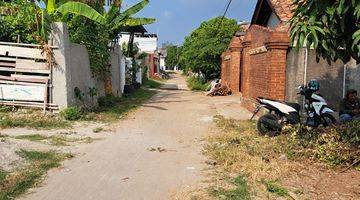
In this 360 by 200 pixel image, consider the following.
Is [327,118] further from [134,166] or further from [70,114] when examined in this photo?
[70,114]

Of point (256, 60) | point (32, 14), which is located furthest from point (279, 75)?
point (32, 14)

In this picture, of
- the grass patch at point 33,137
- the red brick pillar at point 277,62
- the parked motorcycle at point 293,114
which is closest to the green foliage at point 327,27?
the parked motorcycle at point 293,114

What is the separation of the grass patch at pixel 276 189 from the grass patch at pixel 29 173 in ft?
9.94

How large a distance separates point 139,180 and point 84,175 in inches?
32.9

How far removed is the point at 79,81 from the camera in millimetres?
13898

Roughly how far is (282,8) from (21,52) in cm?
797

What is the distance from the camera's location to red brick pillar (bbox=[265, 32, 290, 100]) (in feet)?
39.5

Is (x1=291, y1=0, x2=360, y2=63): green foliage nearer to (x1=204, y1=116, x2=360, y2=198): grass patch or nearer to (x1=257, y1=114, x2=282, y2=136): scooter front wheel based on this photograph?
(x1=204, y1=116, x2=360, y2=198): grass patch

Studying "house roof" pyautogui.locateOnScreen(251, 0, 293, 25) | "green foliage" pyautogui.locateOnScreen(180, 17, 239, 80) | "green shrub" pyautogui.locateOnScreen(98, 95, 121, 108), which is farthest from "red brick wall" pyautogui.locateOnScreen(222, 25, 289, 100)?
"green foliage" pyautogui.locateOnScreen(180, 17, 239, 80)

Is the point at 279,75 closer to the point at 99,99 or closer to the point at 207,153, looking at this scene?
the point at 207,153

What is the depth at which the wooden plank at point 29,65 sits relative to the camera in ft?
40.9

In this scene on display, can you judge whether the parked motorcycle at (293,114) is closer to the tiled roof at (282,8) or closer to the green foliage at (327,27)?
the green foliage at (327,27)

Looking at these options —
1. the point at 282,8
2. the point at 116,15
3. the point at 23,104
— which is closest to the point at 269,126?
the point at 282,8

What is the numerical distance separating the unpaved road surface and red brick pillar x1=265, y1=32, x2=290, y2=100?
2.03 meters
